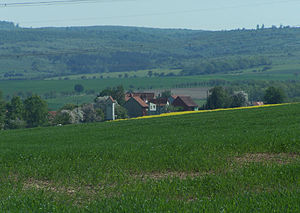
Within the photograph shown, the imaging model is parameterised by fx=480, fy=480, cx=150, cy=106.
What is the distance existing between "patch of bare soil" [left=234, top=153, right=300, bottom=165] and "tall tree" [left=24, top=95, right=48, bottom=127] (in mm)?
95323

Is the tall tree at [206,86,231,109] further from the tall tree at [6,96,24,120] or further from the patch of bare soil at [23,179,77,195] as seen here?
the patch of bare soil at [23,179,77,195]

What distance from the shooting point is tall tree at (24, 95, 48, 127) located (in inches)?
4230

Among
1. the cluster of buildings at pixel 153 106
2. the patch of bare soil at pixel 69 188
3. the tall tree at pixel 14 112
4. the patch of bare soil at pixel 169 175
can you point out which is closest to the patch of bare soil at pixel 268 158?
the patch of bare soil at pixel 169 175

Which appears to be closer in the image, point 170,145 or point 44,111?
point 170,145

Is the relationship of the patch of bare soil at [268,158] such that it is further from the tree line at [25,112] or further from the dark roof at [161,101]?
the dark roof at [161,101]

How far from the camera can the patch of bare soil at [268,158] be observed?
48.3 feet

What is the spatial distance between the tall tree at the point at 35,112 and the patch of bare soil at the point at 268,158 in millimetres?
95323

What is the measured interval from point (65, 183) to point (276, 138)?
8.64 m

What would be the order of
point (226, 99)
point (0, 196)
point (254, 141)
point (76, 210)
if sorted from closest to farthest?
point (76, 210) → point (0, 196) → point (254, 141) → point (226, 99)

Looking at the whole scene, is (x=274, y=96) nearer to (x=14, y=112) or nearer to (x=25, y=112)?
(x=25, y=112)

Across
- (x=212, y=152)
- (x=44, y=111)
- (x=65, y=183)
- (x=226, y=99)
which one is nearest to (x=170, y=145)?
(x=212, y=152)

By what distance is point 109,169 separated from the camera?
14680 millimetres

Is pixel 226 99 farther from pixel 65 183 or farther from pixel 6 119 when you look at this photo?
pixel 65 183

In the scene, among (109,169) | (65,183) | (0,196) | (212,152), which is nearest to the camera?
(0,196)
